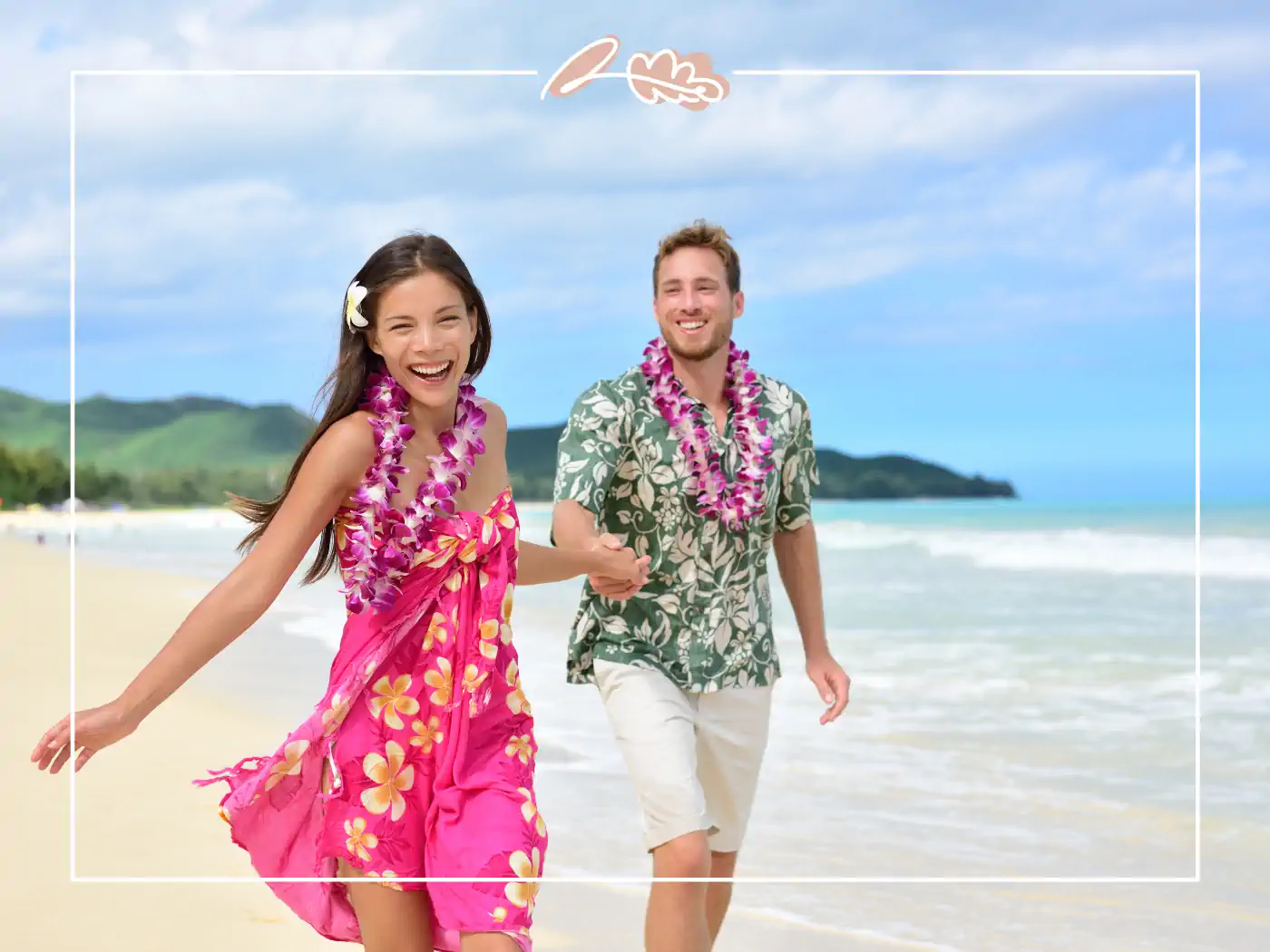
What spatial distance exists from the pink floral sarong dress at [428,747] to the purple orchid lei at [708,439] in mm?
833

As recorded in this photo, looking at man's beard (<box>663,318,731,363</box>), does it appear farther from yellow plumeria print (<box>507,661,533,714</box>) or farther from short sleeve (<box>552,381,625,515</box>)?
yellow plumeria print (<box>507,661,533,714</box>)

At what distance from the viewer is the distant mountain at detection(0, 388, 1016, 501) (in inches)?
220

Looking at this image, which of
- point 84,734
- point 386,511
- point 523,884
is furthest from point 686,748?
point 84,734

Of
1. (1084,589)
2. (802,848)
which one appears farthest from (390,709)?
(1084,589)

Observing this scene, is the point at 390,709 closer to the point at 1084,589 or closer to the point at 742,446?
the point at 742,446

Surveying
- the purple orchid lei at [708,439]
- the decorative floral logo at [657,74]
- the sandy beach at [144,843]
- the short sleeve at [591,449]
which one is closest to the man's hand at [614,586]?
the short sleeve at [591,449]

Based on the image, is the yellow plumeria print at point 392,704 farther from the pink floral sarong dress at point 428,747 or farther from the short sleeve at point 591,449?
the short sleeve at point 591,449

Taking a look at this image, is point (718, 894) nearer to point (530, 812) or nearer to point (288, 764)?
point (530, 812)

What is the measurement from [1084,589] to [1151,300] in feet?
8.27

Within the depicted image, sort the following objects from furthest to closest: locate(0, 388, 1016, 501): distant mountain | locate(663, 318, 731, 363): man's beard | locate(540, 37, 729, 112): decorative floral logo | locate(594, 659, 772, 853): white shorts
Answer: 1. locate(0, 388, 1016, 501): distant mountain
2. locate(663, 318, 731, 363): man's beard
3. locate(540, 37, 729, 112): decorative floral logo
4. locate(594, 659, 772, 853): white shorts

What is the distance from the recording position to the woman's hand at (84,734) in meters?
2.63

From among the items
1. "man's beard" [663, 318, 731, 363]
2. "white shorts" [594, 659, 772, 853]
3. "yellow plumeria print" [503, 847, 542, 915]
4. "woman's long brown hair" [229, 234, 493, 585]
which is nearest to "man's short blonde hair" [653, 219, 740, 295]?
"man's beard" [663, 318, 731, 363]

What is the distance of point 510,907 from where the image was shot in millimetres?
2881

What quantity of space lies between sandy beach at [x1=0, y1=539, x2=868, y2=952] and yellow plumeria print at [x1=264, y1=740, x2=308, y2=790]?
1702mm
